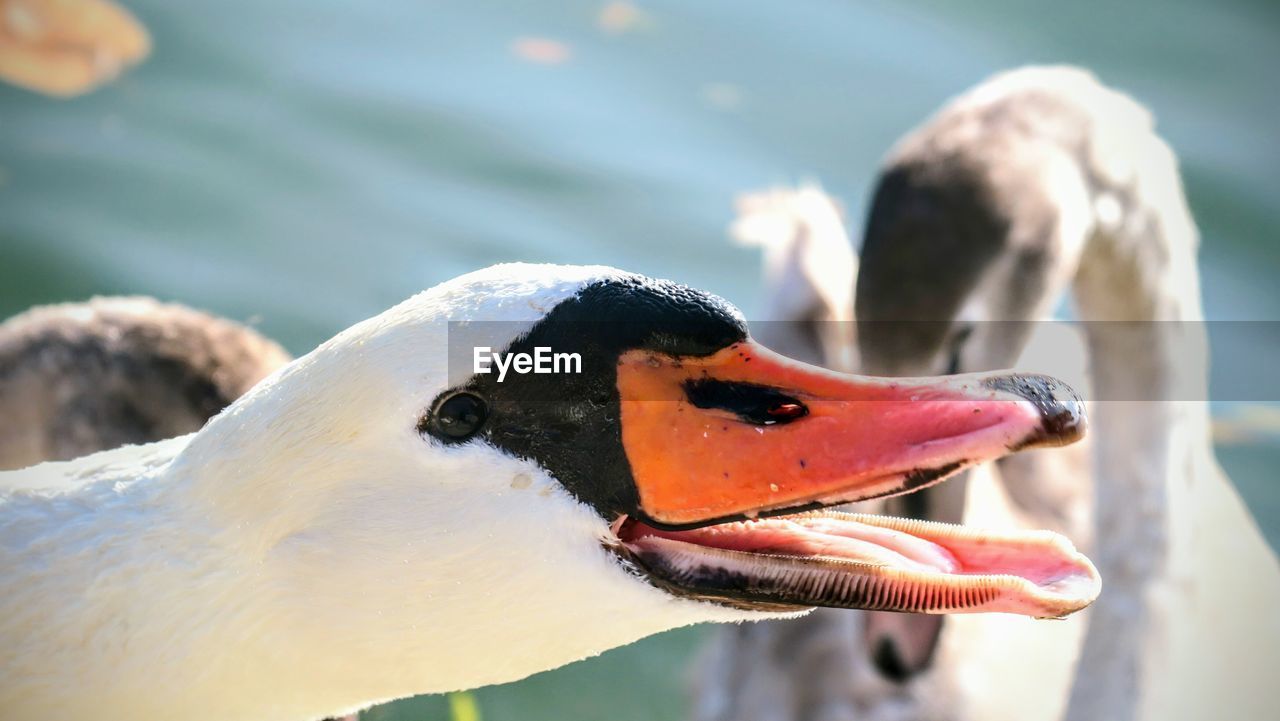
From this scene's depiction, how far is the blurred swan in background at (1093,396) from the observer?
3.77 metres

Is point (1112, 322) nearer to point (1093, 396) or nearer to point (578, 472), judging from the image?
point (1093, 396)

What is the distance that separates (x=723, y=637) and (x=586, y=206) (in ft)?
7.46

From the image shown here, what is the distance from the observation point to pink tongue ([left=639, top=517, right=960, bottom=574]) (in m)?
1.72

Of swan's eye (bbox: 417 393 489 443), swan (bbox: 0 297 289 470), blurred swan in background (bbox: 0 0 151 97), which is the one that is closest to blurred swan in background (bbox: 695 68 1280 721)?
swan (bbox: 0 297 289 470)

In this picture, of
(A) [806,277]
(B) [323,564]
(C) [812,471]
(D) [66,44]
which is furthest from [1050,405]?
(D) [66,44]

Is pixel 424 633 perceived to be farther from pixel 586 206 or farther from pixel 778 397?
pixel 586 206

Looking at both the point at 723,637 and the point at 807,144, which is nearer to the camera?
the point at 723,637

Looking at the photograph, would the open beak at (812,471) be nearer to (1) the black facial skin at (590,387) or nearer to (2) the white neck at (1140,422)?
(1) the black facial skin at (590,387)

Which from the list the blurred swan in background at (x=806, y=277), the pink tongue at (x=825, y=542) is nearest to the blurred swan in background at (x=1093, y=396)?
the blurred swan in background at (x=806, y=277)

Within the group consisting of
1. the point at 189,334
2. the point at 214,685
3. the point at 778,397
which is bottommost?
the point at 214,685

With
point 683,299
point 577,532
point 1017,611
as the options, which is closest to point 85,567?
point 577,532

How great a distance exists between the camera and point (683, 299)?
1689mm

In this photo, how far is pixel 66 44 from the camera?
6516mm

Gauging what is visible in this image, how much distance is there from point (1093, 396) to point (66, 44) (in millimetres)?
4984
